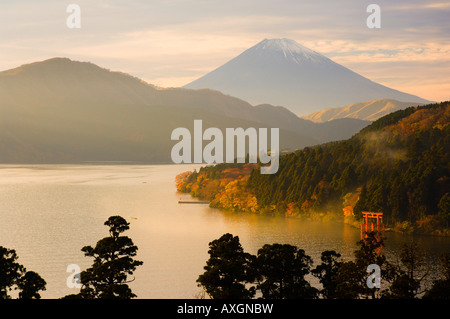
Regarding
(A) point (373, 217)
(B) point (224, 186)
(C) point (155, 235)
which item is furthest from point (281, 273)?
(B) point (224, 186)

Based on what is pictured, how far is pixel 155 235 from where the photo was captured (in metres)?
89.9

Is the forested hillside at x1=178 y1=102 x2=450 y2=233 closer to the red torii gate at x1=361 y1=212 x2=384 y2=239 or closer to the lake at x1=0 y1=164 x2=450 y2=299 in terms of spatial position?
the red torii gate at x1=361 y1=212 x2=384 y2=239

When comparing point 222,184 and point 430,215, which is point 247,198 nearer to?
point 222,184

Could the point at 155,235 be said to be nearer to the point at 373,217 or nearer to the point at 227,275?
the point at 373,217

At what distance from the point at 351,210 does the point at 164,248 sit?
1320 inches

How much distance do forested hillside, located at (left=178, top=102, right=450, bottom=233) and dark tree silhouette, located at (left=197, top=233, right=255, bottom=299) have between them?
5423 cm

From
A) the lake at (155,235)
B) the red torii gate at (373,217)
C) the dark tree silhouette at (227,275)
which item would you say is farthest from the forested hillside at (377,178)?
the dark tree silhouette at (227,275)

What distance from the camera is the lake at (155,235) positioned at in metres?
62.1

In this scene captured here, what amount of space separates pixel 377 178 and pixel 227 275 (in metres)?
64.5

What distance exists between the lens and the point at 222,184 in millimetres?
138000

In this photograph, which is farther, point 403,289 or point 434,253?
point 434,253

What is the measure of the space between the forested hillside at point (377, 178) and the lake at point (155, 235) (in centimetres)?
461

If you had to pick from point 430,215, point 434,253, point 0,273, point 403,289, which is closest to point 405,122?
point 430,215
